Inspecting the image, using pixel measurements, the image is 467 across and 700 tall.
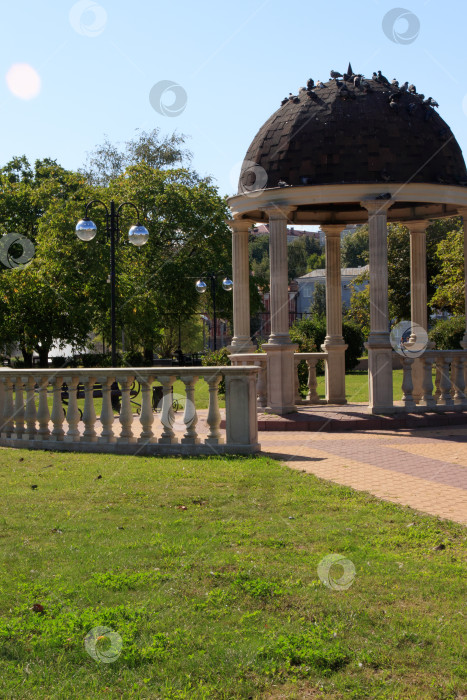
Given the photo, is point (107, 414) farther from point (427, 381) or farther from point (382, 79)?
point (382, 79)

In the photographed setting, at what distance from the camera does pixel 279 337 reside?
1633 centimetres

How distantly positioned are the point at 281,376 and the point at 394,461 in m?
5.38

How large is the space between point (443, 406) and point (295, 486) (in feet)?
26.9

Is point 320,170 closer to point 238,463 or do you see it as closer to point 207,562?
point 238,463

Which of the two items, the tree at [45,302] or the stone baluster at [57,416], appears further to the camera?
the tree at [45,302]

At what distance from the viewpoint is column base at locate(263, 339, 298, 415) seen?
16.2 meters

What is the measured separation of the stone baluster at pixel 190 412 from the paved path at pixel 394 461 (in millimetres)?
1215

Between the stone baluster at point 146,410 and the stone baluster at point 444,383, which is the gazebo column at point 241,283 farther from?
the stone baluster at point 146,410

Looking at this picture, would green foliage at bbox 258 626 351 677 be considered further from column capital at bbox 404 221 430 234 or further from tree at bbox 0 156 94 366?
tree at bbox 0 156 94 366

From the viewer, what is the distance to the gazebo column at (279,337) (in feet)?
53.1

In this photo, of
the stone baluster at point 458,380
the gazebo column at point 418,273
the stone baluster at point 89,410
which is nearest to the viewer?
the stone baluster at point 89,410

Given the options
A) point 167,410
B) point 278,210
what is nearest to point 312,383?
point 278,210

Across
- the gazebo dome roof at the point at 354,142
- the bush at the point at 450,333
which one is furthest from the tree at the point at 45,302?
the gazebo dome roof at the point at 354,142

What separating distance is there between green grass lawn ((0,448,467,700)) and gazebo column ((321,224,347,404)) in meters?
11.0
